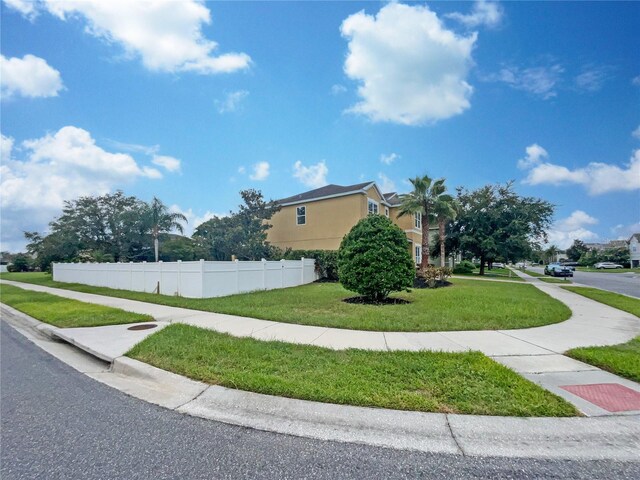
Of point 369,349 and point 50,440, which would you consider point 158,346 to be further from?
point 369,349

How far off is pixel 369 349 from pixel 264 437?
261 centimetres

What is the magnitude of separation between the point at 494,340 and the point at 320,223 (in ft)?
55.9

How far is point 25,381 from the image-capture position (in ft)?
14.1

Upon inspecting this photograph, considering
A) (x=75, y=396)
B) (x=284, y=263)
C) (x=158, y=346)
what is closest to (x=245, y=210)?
(x=284, y=263)

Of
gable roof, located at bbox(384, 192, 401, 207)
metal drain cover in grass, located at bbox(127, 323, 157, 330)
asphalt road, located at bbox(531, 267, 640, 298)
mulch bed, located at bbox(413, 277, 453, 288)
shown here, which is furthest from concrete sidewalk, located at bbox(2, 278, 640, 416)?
gable roof, located at bbox(384, 192, 401, 207)

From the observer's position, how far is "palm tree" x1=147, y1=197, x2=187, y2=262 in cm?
2698

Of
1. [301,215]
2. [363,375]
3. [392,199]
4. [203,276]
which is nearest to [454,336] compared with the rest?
[363,375]

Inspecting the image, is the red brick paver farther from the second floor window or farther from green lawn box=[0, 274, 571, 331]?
the second floor window

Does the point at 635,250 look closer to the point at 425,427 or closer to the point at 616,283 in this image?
the point at 616,283

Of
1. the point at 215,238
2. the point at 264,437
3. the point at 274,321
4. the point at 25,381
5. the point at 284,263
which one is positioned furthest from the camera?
the point at 215,238

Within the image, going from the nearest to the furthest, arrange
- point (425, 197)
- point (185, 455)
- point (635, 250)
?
point (185, 455) → point (425, 197) → point (635, 250)

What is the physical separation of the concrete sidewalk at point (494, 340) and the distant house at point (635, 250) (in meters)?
76.3

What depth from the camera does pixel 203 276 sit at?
36.8ft

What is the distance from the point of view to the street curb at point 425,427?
8.45ft
